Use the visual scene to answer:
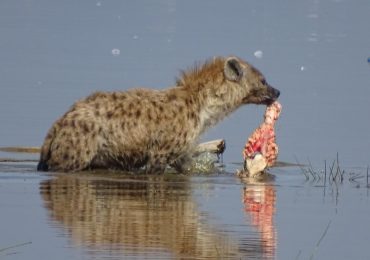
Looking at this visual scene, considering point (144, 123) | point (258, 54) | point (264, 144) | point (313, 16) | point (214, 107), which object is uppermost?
point (313, 16)

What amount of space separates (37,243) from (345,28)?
54.0 ft

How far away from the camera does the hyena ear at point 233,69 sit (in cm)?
1248

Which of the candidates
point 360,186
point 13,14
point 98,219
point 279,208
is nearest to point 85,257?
point 98,219

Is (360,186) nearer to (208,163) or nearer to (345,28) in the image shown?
(208,163)

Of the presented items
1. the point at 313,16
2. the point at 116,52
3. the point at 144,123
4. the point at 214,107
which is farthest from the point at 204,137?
the point at 313,16

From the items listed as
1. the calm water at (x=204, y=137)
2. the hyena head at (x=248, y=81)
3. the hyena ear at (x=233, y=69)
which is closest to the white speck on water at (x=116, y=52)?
the calm water at (x=204, y=137)

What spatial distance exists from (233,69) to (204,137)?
0.57 m

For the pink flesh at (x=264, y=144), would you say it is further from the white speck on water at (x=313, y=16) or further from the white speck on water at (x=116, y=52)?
the white speck on water at (x=313, y=16)

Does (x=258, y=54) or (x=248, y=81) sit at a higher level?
(x=258, y=54)

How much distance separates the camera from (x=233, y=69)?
41.2 feet

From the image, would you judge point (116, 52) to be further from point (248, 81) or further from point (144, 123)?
point (144, 123)

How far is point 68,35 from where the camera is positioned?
72.3 feet

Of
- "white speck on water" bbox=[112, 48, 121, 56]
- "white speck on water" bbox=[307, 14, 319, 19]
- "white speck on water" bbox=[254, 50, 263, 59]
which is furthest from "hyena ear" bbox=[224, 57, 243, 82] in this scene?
"white speck on water" bbox=[307, 14, 319, 19]

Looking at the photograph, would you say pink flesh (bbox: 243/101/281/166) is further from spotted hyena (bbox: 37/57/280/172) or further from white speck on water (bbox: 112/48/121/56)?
white speck on water (bbox: 112/48/121/56)
